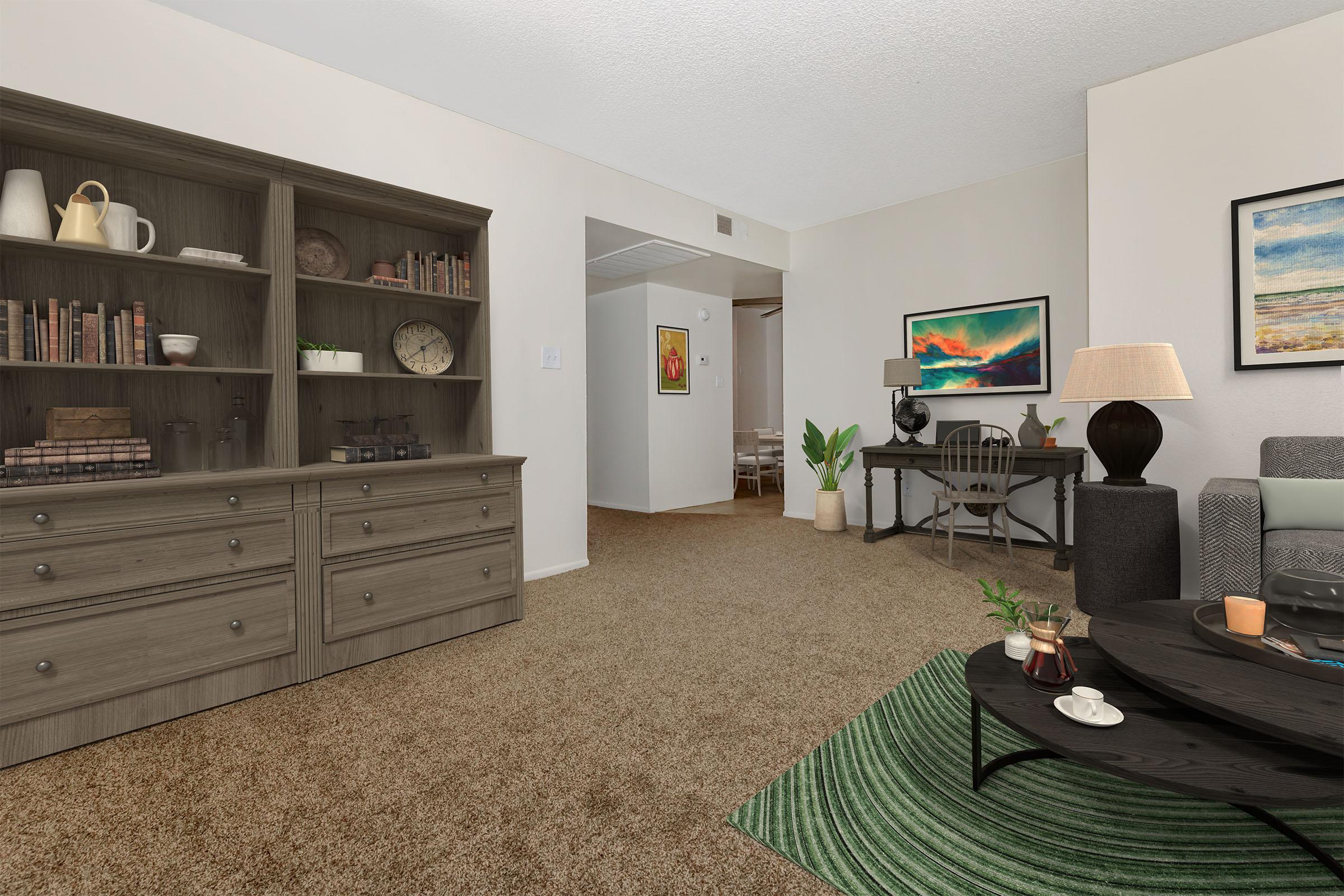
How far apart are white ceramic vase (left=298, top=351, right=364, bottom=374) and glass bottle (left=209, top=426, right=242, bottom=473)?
1.22 feet

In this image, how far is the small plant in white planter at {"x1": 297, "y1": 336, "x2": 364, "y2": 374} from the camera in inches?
99.3

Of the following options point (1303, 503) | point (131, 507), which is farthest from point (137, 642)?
point (1303, 503)

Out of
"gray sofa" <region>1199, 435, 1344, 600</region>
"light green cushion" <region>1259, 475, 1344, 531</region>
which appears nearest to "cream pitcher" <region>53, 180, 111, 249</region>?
"gray sofa" <region>1199, 435, 1344, 600</region>

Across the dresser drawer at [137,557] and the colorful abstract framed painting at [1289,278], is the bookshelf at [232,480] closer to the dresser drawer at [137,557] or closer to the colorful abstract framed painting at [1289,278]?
the dresser drawer at [137,557]

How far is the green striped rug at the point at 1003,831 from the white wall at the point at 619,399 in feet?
15.3

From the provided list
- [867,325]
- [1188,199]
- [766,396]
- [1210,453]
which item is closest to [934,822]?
[1210,453]

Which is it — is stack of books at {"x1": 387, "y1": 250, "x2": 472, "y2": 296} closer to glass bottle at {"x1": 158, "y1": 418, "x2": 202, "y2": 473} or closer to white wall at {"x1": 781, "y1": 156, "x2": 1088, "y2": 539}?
glass bottle at {"x1": 158, "y1": 418, "x2": 202, "y2": 473}

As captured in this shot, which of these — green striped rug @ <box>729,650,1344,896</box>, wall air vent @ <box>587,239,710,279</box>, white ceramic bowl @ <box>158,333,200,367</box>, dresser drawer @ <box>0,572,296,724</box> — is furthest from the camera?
wall air vent @ <box>587,239,710,279</box>

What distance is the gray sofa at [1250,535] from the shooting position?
7.16ft

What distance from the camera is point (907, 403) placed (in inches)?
184

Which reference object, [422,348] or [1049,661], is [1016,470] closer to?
[1049,661]

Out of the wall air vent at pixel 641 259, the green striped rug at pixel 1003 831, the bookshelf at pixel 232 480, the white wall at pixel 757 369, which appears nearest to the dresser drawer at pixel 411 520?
the bookshelf at pixel 232 480

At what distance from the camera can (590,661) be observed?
2.41 metres

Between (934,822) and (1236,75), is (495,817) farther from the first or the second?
(1236,75)
